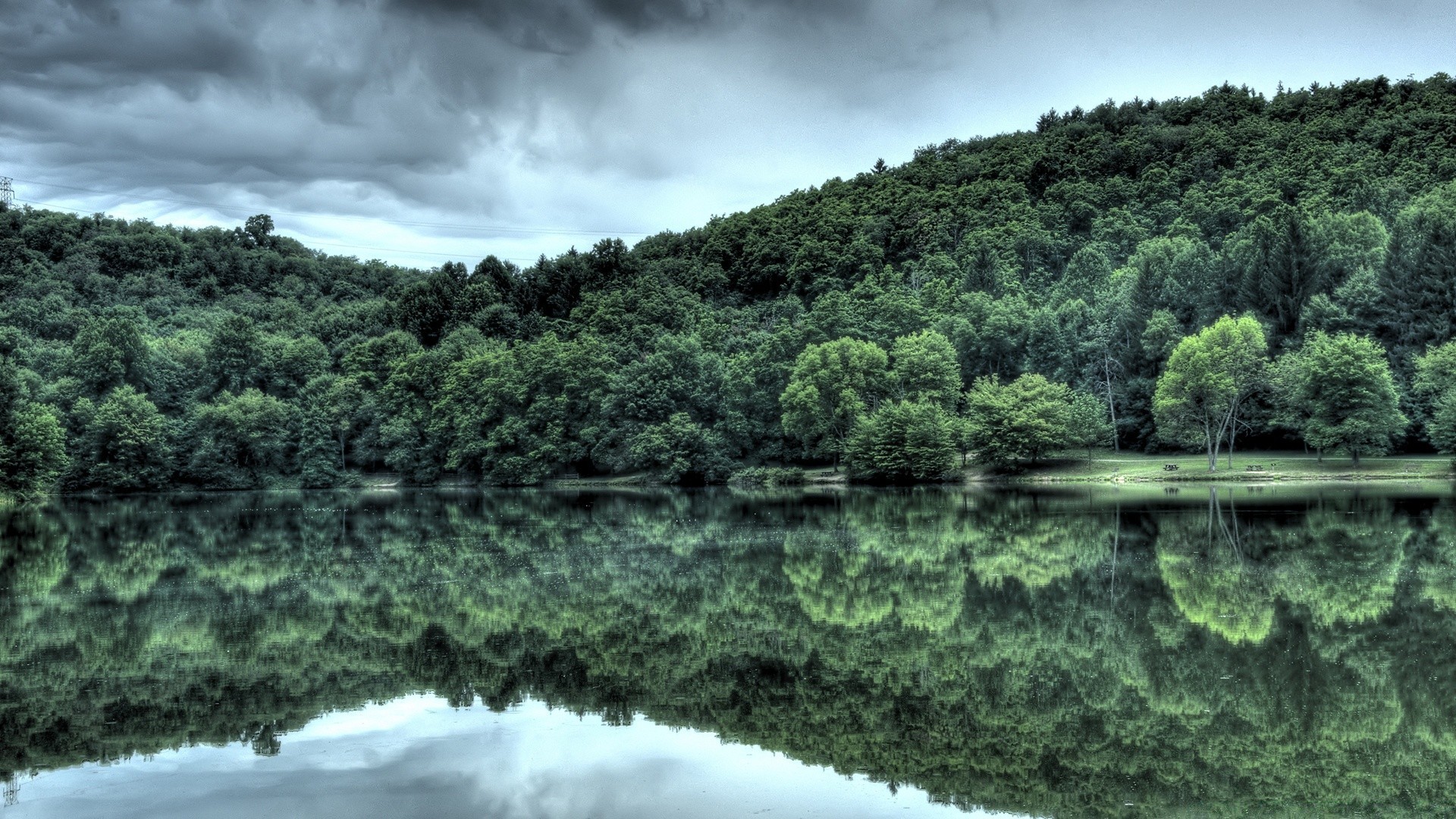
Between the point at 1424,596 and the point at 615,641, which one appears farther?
the point at 1424,596

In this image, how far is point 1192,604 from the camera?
22391mm

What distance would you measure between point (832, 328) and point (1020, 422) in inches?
912

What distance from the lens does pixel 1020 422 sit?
76500 millimetres

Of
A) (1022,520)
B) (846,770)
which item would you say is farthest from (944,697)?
(1022,520)

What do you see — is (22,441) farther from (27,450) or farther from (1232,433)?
(1232,433)

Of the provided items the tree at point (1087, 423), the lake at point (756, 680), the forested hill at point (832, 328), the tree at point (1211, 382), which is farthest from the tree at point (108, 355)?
the tree at point (1211, 382)

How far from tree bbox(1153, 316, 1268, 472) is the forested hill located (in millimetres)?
350

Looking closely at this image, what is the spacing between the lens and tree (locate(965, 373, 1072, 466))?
3036 inches

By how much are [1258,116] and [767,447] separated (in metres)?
101

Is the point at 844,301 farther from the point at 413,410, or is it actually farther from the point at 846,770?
the point at 846,770

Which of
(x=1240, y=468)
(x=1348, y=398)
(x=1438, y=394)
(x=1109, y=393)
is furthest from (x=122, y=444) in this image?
(x=1438, y=394)

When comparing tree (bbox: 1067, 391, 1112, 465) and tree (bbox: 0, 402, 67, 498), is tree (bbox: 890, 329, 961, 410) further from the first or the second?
tree (bbox: 0, 402, 67, 498)

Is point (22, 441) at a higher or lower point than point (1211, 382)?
lower

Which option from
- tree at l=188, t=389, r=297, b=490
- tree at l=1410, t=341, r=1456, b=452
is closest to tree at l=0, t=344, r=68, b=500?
tree at l=188, t=389, r=297, b=490
